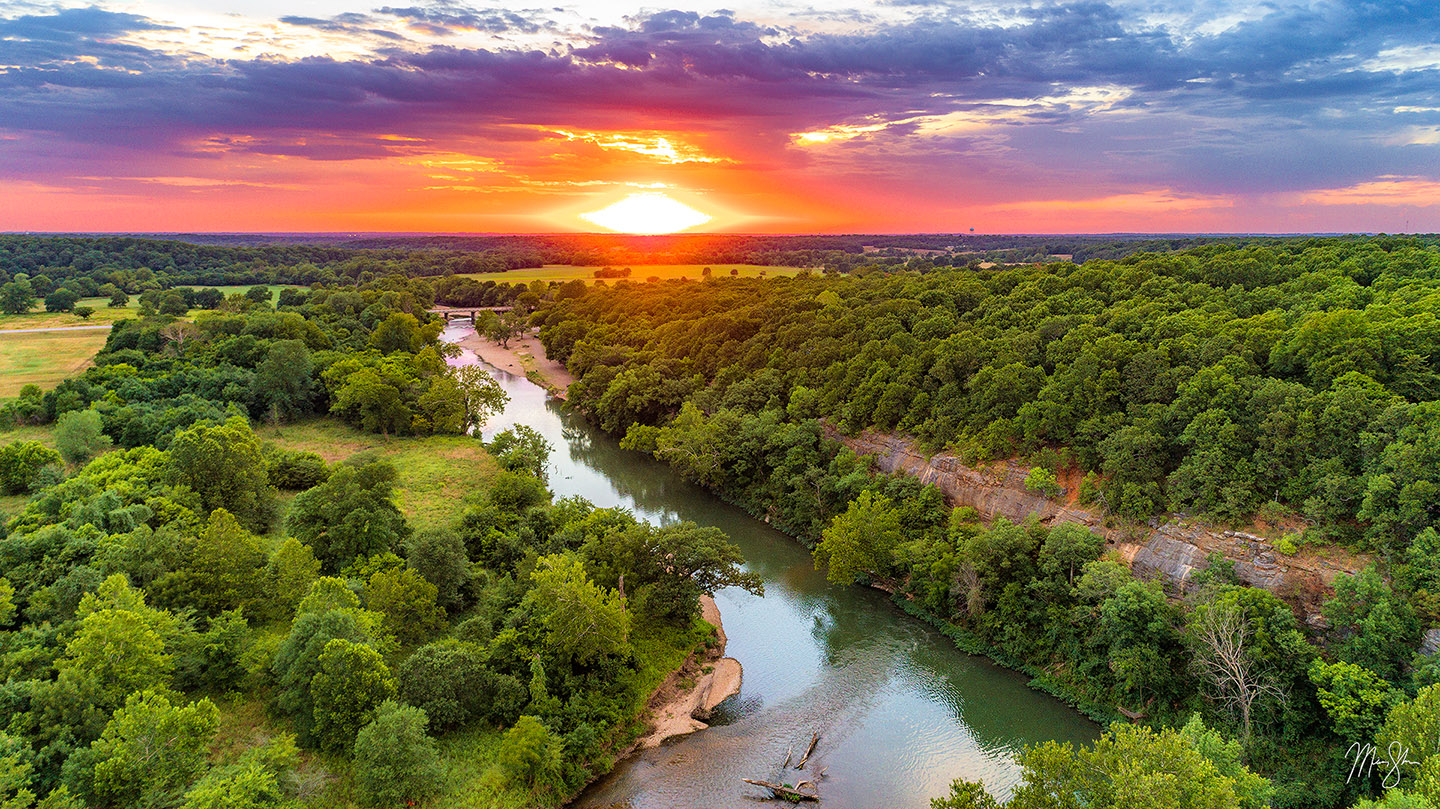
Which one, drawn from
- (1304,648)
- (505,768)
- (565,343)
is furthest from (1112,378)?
(565,343)

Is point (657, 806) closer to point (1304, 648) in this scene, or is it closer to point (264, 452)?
point (1304, 648)

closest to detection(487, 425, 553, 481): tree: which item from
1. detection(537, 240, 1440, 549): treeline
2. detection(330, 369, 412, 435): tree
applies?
detection(330, 369, 412, 435): tree

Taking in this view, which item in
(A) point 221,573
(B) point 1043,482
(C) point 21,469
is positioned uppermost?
(B) point 1043,482

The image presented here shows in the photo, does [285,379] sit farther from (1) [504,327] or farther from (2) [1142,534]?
(2) [1142,534]

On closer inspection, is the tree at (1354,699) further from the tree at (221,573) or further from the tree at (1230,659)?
the tree at (221,573)

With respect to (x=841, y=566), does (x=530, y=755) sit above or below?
below

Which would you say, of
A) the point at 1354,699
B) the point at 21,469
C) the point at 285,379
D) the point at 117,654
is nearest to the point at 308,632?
the point at 117,654
